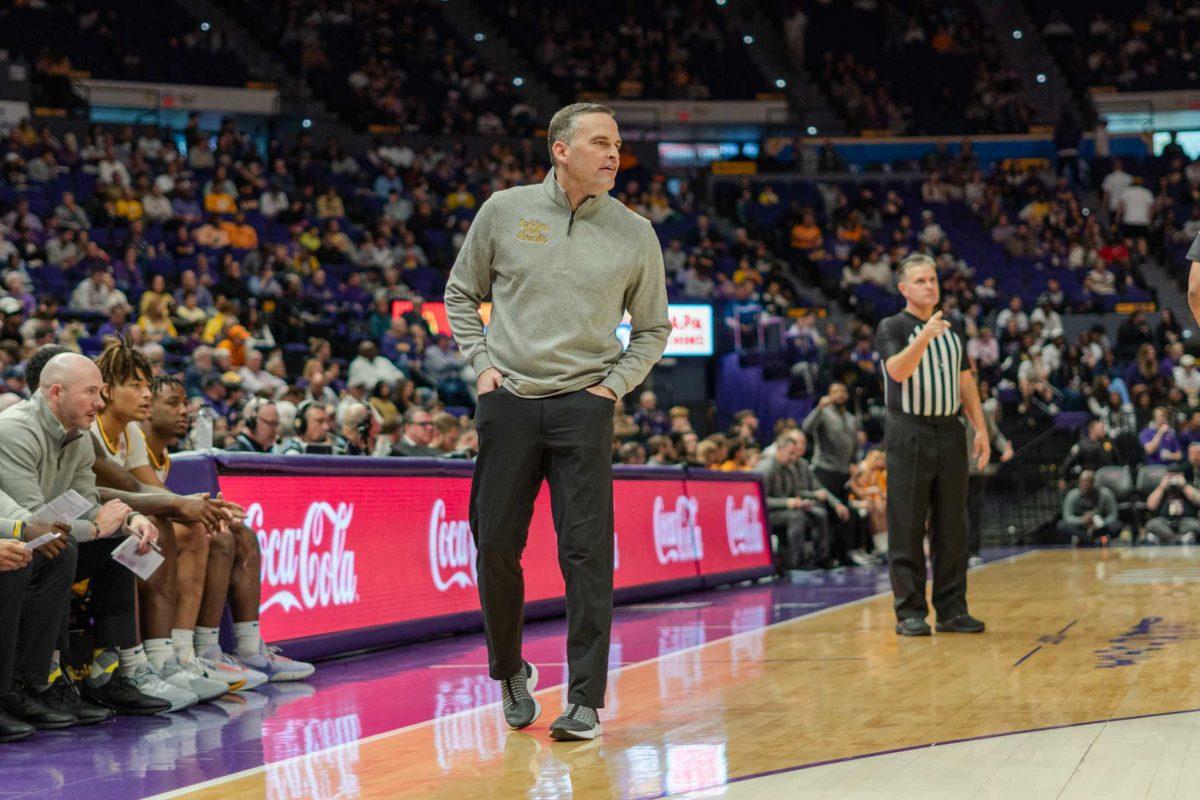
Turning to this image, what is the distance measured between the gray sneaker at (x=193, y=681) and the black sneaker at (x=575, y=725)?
72.1 inches

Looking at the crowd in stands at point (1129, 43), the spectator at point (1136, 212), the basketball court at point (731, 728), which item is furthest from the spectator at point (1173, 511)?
the crowd in stands at point (1129, 43)

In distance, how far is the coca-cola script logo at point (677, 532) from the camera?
11.3 meters

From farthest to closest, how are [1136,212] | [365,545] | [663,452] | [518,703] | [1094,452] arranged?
1. [1136,212]
2. [1094,452]
3. [663,452]
4. [365,545]
5. [518,703]

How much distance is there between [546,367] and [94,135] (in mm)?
17712

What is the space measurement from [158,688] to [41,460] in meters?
0.96

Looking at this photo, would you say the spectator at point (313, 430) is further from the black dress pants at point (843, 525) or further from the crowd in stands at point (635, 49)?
the crowd in stands at point (635, 49)

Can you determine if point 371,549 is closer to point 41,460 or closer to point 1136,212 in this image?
point 41,460

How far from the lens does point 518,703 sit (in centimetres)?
478

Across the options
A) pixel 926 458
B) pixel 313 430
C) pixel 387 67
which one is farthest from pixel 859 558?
pixel 387 67

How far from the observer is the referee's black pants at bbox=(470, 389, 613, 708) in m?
4.55

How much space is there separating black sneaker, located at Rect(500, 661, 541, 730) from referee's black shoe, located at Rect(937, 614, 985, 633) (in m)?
3.44

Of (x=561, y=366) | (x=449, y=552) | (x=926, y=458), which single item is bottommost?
(x=449, y=552)

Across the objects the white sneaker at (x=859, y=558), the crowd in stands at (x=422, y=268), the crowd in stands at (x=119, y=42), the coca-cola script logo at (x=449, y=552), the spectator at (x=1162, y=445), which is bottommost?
the white sneaker at (x=859, y=558)

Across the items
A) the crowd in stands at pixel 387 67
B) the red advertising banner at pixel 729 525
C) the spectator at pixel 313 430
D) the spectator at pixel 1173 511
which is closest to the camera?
the spectator at pixel 313 430
